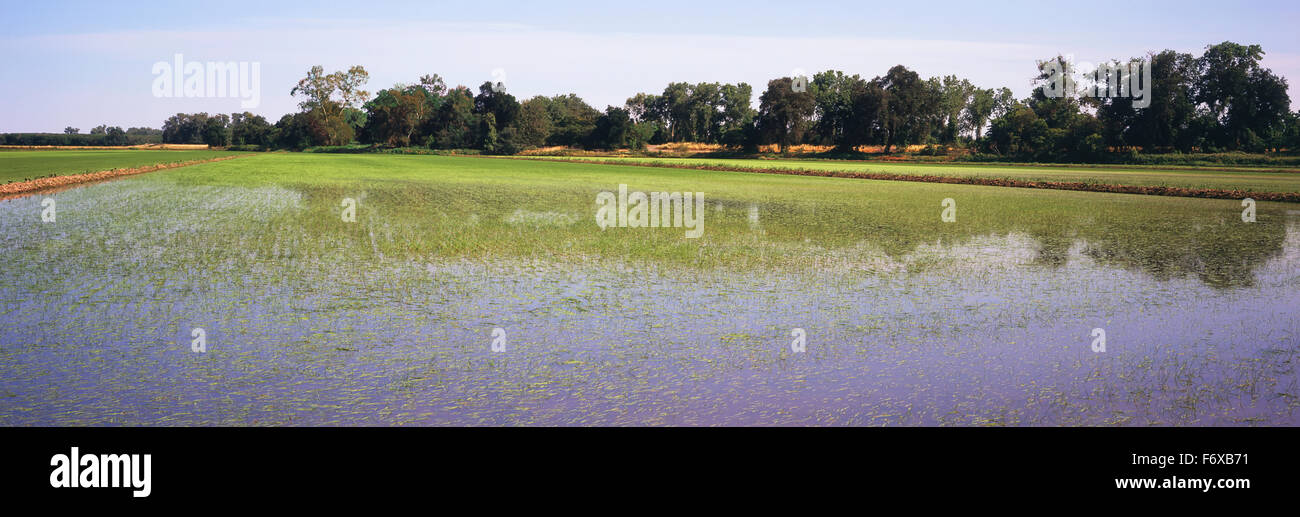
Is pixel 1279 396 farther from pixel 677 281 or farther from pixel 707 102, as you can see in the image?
pixel 707 102

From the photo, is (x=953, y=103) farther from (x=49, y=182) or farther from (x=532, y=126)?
(x=49, y=182)

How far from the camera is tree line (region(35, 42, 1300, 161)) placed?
211 feet

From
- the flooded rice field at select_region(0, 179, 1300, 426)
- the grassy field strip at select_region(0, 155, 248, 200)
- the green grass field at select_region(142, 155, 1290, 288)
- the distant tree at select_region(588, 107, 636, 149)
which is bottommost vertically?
the flooded rice field at select_region(0, 179, 1300, 426)

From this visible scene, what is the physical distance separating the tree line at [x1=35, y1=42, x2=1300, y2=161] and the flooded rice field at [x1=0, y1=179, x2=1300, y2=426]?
202ft

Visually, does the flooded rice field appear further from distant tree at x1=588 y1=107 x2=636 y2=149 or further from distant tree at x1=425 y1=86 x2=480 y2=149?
distant tree at x1=425 y1=86 x2=480 y2=149

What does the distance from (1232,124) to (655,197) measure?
59.4 metres

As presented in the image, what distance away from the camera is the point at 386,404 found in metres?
5.50

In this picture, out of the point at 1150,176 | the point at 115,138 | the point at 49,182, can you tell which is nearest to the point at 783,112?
the point at 1150,176

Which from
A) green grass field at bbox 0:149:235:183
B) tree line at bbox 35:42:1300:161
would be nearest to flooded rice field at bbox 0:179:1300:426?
green grass field at bbox 0:149:235:183

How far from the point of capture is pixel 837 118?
9050cm

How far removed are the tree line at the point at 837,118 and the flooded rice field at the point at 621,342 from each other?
61656 millimetres

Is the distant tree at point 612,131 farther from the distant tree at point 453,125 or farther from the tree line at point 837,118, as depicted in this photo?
the distant tree at point 453,125
